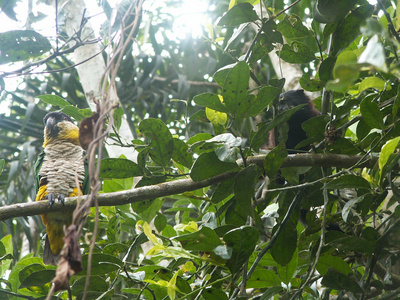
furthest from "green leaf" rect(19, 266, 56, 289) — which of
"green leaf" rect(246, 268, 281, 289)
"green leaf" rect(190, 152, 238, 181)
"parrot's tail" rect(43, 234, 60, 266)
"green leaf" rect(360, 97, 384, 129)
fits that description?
"parrot's tail" rect(43, 234, 60, 266)

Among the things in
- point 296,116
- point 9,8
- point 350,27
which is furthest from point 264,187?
point 9,8

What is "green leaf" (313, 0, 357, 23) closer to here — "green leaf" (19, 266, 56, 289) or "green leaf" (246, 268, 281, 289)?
"green leaf" (246, 268, 281, 289)

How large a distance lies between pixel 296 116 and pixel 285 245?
130 centimetres

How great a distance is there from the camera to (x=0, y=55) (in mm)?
1697

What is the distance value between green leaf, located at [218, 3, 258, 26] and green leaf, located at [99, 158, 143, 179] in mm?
586

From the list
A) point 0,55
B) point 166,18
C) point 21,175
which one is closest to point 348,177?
point 0,55

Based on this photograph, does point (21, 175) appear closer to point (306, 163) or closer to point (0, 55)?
point (0, 55)

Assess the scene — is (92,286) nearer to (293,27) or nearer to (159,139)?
(159,139)

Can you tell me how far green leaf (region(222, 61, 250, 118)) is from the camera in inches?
46.2

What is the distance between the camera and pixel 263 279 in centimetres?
141

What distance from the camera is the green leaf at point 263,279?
141 centimetres

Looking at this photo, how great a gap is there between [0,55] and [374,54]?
5.34ft

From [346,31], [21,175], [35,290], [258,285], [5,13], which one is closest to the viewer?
[346,31]

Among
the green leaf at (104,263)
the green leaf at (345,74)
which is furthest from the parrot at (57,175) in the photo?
the green leaf at (345,74)
